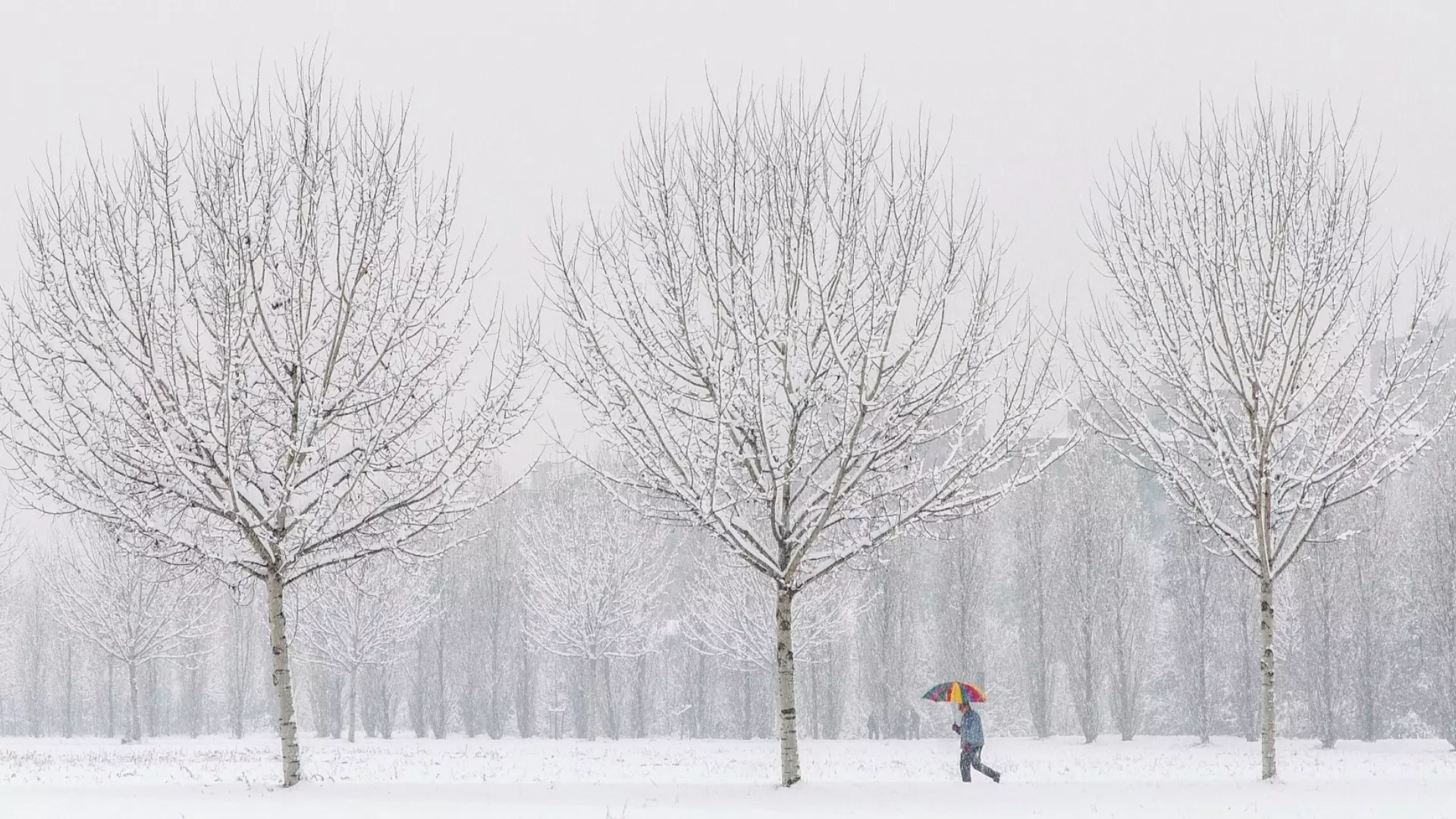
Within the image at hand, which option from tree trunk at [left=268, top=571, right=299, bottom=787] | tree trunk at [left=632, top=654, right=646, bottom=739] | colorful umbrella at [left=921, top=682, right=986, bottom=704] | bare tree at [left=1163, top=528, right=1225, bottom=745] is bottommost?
tree trunk at [left=632, top=654, right=646, bottom=739]

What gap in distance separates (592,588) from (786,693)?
2473 cm

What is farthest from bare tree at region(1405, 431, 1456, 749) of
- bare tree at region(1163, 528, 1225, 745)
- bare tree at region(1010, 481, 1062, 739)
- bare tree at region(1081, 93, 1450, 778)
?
bare tree at region(1081, 93, 1450, 778)

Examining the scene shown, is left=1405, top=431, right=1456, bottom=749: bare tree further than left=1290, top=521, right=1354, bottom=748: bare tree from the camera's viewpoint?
No

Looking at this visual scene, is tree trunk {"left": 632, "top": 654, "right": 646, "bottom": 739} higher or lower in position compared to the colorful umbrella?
lower

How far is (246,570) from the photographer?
1184cm

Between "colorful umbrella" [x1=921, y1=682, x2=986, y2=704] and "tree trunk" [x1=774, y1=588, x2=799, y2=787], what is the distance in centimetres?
264

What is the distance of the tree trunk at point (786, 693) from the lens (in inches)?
462

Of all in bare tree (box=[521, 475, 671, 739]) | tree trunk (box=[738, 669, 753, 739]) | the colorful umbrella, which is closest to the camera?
the colorful umbrella

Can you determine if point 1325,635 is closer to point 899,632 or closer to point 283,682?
point 899,632

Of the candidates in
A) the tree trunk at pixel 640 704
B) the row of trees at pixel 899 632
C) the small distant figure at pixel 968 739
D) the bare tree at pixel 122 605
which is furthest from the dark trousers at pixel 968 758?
the tree trunk at pixel 640 704

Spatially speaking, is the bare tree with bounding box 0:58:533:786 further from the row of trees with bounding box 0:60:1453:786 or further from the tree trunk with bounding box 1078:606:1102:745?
the tree trunk with bounding box 1078:606:1102:745

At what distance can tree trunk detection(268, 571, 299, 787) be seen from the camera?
11.4 m

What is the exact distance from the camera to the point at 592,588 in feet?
117

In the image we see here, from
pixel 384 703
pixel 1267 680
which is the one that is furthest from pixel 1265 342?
pixel 384 703
